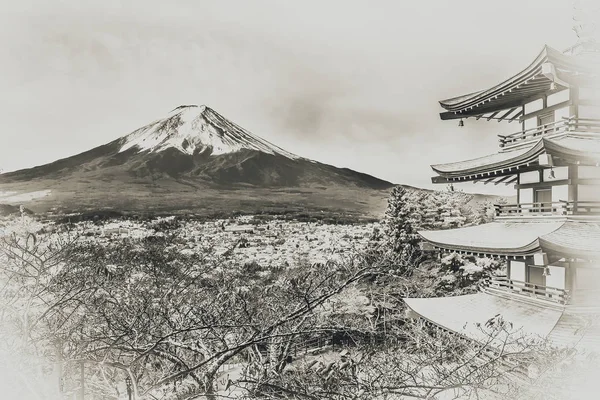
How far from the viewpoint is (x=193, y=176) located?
2969cm

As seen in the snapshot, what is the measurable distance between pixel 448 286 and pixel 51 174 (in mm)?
25812

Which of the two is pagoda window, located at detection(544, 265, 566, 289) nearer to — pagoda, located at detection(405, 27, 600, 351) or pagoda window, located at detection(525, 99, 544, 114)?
pagoda, located at detection(405, 27, 600, 351)

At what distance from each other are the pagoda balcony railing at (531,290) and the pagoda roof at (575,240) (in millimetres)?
747

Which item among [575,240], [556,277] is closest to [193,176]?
[556,277]

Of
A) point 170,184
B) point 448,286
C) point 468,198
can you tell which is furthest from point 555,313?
point 170,184

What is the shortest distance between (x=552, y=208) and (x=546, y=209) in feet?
0.97

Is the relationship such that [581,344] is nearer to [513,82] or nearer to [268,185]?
[513,82]

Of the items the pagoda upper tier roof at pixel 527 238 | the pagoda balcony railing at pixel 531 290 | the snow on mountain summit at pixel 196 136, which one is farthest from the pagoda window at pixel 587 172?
the snow on mountain summit at pixel 196 136

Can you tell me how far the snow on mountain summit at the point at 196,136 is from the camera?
33.0 metres

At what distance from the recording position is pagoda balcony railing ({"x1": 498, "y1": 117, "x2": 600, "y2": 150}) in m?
5.59

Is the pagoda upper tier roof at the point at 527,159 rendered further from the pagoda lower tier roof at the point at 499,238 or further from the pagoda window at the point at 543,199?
the pagoda lower tier roof at the point at 499,238

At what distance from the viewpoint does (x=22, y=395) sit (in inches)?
92.9

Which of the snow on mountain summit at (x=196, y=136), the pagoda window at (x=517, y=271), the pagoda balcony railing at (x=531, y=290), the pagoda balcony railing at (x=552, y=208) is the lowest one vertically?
the pagoda balcony railing at (x=531, y=290)

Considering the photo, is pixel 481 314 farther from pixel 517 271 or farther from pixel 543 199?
pixel 543 199
